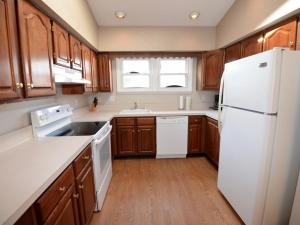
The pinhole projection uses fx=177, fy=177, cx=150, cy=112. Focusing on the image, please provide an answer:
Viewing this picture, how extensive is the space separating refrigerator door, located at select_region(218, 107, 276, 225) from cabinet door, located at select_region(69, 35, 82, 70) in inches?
74.8

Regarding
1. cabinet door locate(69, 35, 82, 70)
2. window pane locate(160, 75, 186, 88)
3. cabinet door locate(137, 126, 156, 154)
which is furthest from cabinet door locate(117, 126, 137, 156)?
cabinet door locate(69, 35, 82, 70)

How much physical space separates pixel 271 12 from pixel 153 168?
2.64 meters

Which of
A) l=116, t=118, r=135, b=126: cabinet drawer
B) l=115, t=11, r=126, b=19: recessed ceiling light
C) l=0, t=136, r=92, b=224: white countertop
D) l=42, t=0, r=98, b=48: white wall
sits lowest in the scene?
l=116, t=118, r=135, b=126: cabinet drawer

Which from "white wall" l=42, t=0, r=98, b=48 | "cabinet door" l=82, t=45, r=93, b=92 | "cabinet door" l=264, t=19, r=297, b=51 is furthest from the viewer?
"cabinet door" l=82, t=45, r=93, b=92

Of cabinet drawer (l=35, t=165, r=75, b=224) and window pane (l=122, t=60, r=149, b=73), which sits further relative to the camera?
window pane (l=122, t=60, r=149, b=73)

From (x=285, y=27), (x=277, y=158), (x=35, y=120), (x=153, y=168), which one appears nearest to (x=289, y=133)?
(x=277, y=158)

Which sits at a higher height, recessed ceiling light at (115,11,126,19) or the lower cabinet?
recessed ceiling light at (115,11,126,19)

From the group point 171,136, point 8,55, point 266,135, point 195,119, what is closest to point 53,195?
point 8,55

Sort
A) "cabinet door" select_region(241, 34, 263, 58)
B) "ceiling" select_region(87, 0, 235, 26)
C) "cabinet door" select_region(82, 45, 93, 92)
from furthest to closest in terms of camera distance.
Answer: "ceiling" select_region(87, 0, 235, 26) → "cabinet door" select_region(82, 45, 93, 92) → "cabinet door" select_region(241, 34, 263, 58)

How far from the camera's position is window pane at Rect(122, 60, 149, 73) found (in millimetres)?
3705

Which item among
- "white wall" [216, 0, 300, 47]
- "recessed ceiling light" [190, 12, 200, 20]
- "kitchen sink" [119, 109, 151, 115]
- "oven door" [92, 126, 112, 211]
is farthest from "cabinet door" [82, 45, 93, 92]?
"white wall" [216, 0, 300, 47]

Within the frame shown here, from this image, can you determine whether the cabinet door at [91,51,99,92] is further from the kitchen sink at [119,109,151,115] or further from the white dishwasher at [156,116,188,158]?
the white dishwasher at [156,116,188,158]

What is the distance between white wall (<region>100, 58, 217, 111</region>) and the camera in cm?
372

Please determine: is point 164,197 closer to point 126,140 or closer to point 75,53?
point 126,140
